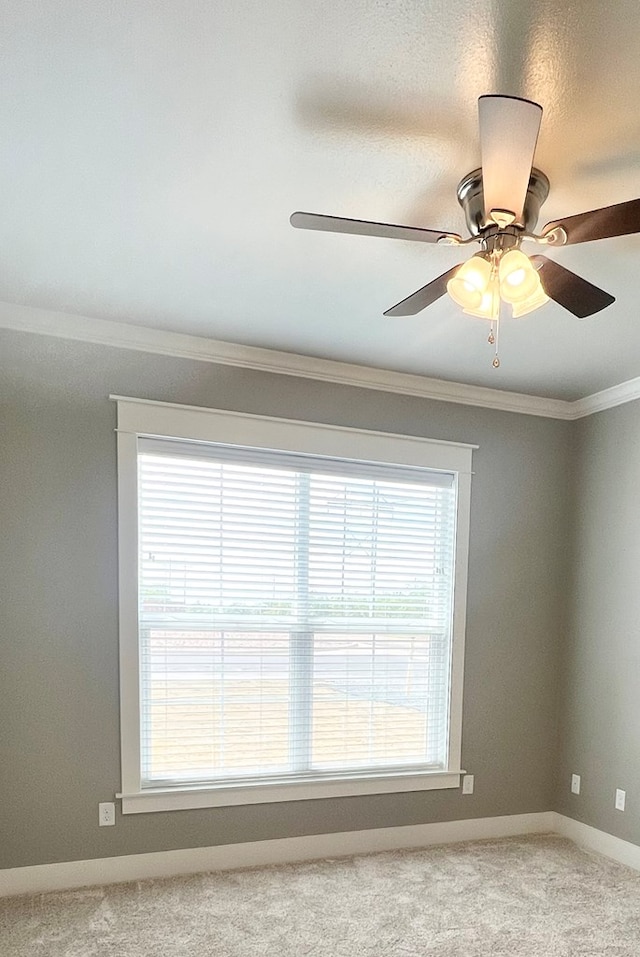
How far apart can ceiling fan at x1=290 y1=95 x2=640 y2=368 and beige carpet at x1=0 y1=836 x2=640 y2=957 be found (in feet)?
7.97

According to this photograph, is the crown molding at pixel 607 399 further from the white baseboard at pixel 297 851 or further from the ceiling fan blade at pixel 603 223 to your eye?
the white baseboard at pixel 297 851

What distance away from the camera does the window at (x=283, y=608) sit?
10.2ft

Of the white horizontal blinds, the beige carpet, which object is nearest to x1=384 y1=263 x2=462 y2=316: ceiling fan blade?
the white horizontal blinds

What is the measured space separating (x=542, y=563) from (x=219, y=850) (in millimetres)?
2334

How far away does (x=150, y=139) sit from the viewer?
5.49 feet

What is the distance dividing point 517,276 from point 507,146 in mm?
362

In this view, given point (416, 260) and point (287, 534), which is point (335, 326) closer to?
point (416, 260)

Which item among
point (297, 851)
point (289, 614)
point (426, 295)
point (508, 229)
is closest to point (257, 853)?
point (297, 851)

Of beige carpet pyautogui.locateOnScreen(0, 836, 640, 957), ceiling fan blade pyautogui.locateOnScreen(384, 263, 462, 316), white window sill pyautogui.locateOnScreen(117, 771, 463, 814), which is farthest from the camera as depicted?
white window sill pyautogui.locateOnScreen(117, 771, 463, 814)

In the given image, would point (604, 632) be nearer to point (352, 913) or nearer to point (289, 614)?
point (289, 614)

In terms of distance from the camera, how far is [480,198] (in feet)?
5.74

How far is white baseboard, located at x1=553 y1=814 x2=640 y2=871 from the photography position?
3.38 meters

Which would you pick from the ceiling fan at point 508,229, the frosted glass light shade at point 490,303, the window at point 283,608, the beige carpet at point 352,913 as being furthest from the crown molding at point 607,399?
the beige carpet at point 352,913

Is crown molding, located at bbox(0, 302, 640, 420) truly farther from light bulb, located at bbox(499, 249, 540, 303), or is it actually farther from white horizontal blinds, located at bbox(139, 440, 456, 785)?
light bulb, located at bbox(499, 249, 540, 303)
